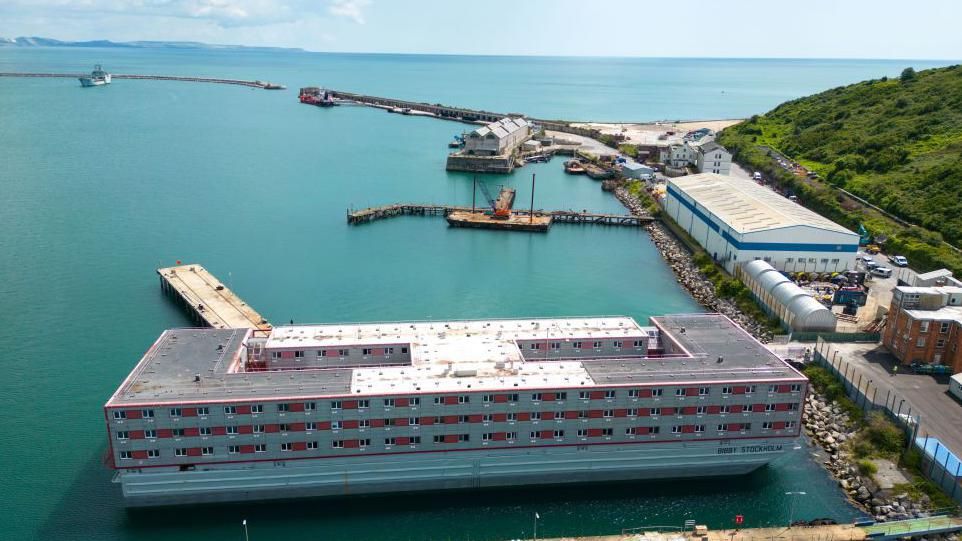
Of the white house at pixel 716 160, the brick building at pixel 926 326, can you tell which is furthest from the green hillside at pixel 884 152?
the brick building at pixel 926 326

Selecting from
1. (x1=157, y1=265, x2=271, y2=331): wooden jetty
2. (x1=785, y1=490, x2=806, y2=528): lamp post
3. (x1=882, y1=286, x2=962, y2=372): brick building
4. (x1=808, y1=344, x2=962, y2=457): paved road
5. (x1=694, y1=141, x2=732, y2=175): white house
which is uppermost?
(x1=694, y1=141, x2=732, y2=175): white house

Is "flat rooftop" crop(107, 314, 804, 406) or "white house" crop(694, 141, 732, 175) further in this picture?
"white house" crop(694, 141, 732, 175)

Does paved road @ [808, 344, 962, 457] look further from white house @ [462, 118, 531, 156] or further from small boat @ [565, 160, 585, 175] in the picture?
white house @ [462, 118, 531, 156]

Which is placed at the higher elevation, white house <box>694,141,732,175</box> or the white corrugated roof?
white house <box>694,141,732,175</box>

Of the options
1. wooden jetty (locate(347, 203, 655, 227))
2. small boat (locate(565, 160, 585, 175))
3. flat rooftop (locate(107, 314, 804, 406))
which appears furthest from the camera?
small boat (locate(565, 160, 585, 175))

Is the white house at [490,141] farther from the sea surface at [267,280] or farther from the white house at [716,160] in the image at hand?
the white house at [716,160]

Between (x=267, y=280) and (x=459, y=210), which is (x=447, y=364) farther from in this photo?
(x=459, y=210)

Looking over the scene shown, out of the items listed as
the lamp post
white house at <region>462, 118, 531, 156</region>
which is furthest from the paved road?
white house at <region>462, 118, 531, 156</region>

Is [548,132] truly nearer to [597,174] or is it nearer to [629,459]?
[597,174]
